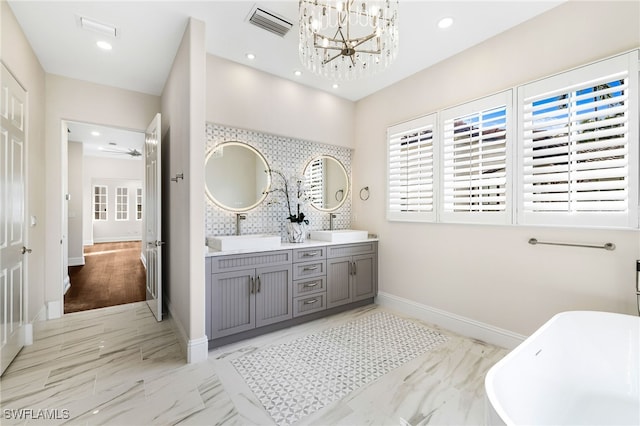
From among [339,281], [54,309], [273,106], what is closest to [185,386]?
[339,281]

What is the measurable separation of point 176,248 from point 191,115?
4.39 ft

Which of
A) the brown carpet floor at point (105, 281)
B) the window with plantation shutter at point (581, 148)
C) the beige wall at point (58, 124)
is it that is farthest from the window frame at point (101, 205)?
the window with plantation shutter at point (581, 148)

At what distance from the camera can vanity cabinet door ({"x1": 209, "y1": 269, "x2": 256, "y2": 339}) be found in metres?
2.53

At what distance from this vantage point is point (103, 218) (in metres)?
9.38

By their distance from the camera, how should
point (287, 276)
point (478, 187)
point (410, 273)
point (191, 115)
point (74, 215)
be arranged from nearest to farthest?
point (191, 115) < point (478, 187) < point (287, 276) < point (410, 273) < point (74, 215)

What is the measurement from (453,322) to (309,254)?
5.46 feet

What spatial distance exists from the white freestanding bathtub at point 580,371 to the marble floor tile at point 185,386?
1.42 feet

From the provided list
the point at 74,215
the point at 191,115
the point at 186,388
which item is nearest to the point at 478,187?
the point at 191,115

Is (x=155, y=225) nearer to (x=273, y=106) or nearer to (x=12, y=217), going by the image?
(x=12, y=217)

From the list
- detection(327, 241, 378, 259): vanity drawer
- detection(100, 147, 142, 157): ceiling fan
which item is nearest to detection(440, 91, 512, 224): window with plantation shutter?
detection(327, 241, 378, 259): vanity drawer

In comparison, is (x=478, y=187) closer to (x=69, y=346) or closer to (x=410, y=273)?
(x=410, y=273)

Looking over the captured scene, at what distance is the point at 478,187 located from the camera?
2.73 metres

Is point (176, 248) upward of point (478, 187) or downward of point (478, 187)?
downward

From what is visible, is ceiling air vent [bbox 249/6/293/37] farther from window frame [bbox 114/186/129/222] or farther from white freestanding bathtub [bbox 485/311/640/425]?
window frame [bbox 114/186/129/222]
